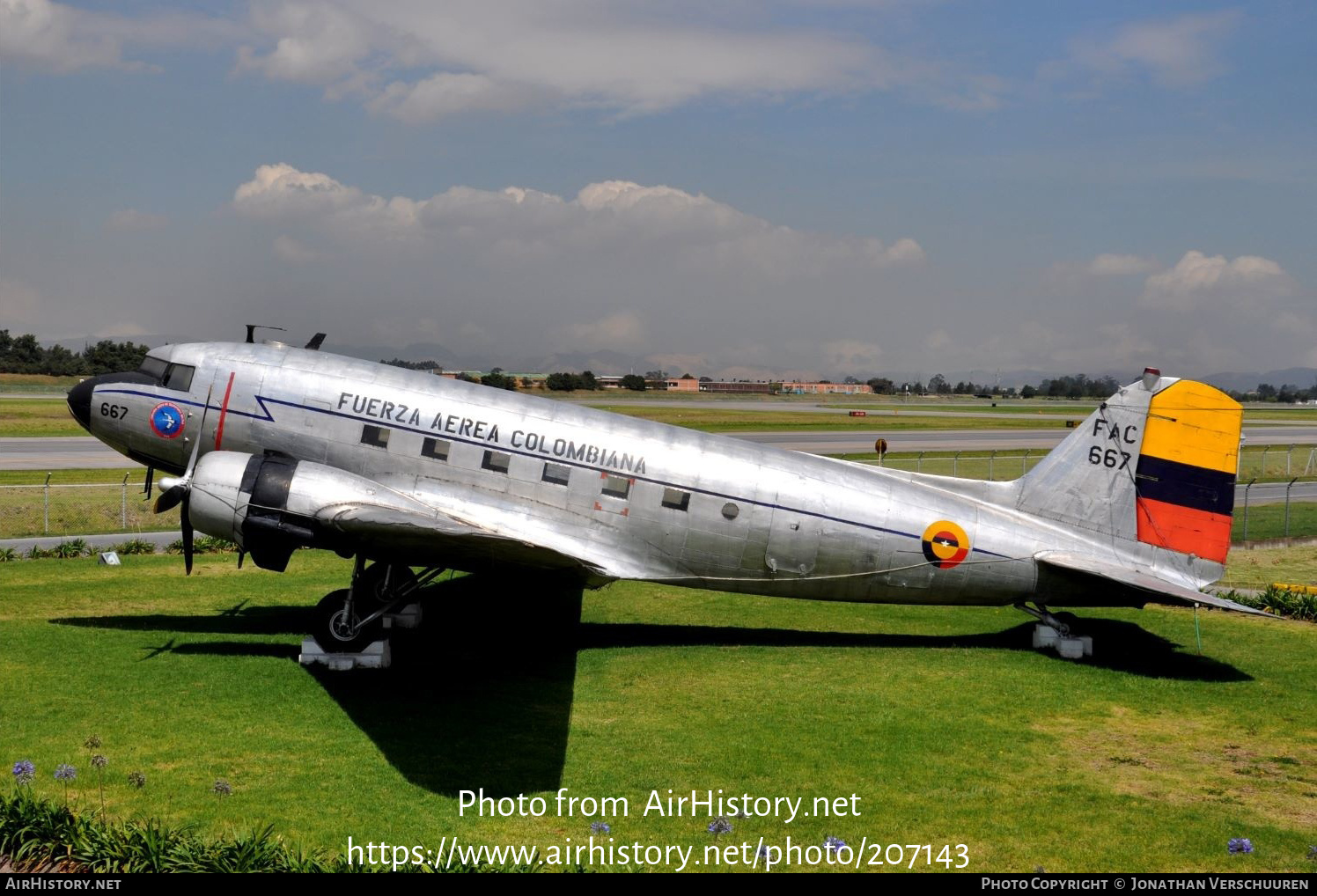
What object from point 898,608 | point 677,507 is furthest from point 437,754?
point 898,608

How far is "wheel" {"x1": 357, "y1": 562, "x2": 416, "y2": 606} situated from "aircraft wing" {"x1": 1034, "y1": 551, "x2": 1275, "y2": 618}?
1114 cm

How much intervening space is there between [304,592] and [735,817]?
1328cm

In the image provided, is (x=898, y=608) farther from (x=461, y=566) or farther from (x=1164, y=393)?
(x=461, y=566)

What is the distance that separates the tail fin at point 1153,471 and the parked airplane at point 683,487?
0.03 meters

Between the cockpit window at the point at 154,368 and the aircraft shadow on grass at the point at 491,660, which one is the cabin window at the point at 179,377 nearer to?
the cockpit window at the point at 154,368

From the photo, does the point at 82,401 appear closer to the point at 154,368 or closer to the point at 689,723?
the point at 154,368

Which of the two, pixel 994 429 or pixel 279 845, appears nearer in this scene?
pixel 279 845

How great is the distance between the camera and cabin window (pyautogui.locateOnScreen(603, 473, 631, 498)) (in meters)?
16.1

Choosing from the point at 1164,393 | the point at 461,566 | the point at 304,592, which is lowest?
the point at 304,592

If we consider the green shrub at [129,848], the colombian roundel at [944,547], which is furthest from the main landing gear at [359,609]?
the colombian roundel at [944,547]

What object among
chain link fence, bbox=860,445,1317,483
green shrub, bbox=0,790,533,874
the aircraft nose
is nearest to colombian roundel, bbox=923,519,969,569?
green shrub, bbox=0,790,533,874

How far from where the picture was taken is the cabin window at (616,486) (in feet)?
52.9

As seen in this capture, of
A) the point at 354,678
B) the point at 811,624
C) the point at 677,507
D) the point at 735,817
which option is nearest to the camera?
the point at 735,817

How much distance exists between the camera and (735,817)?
10023mm
